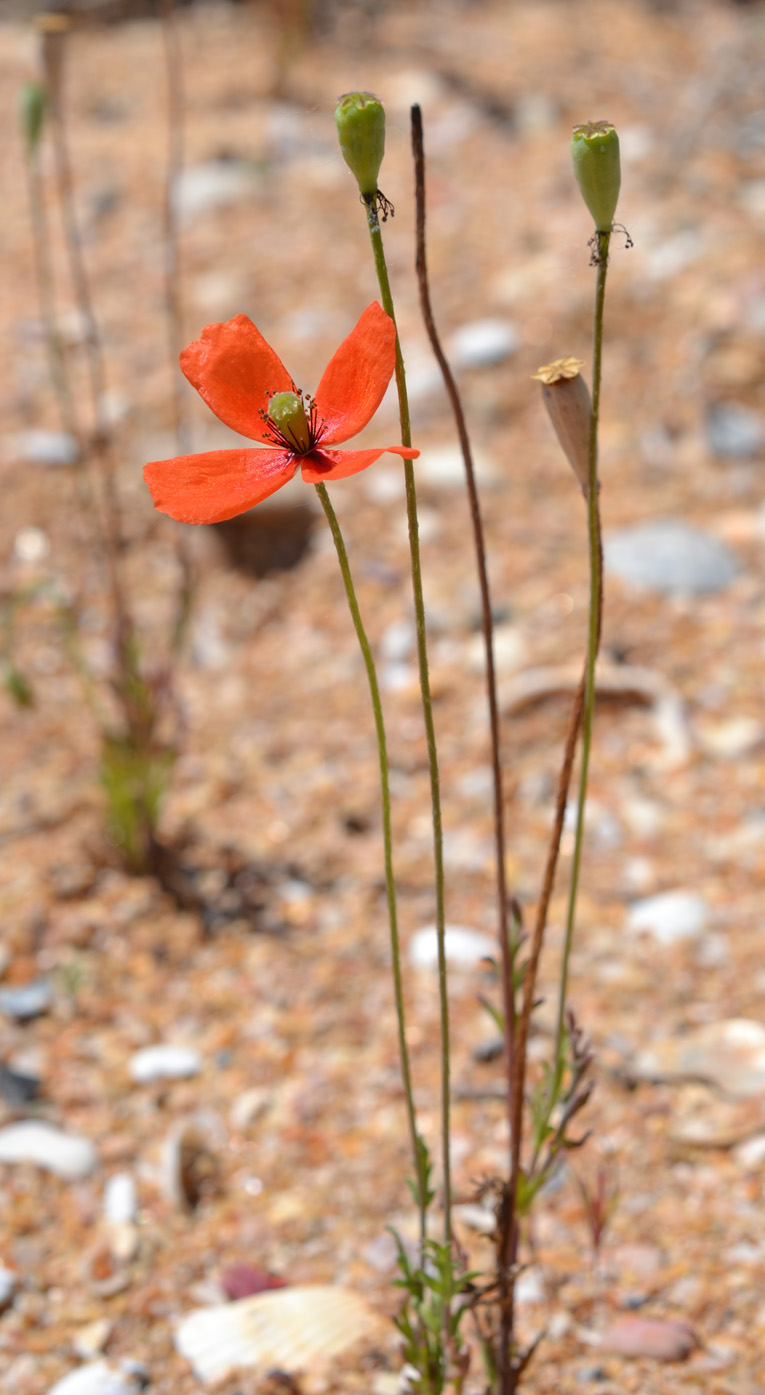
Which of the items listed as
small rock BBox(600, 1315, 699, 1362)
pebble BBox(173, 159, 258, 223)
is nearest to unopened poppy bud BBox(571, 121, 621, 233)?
small rock BBox(600, 1315, 699, 1362)

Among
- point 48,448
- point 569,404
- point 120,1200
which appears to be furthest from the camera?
point 48,448

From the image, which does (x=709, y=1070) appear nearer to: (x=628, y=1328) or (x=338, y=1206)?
(x=628, y=1328)

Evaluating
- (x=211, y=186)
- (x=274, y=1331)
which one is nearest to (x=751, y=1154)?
(x=274, y=1331)

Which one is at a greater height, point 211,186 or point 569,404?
point 211,186

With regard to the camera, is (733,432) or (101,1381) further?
(733,432)

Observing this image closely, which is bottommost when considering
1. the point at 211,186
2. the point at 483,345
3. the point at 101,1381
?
the point at 101,1381

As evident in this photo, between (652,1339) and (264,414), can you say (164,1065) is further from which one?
(264,414)

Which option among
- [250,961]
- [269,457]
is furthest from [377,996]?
[269,457]
